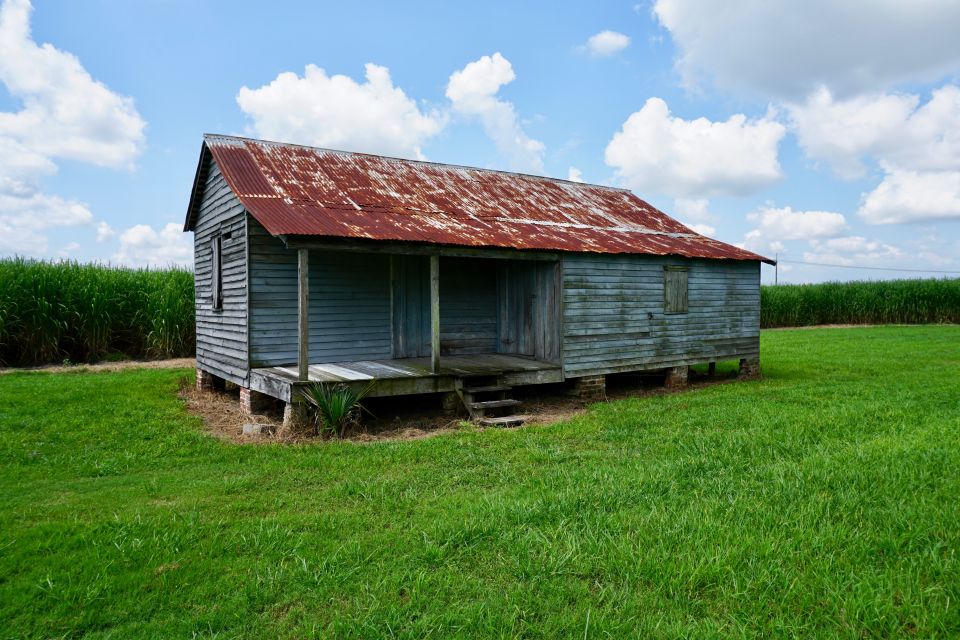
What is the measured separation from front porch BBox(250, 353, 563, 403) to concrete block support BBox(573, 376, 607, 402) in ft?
2.02

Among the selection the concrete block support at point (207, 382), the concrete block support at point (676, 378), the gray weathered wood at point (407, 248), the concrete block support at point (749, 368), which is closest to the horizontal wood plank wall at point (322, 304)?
the gray weathered wood at point (407, 248)

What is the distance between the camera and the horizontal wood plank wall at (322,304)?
34.8ft

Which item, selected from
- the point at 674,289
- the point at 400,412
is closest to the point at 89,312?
the point at 400,412

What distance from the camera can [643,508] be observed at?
5355 mm

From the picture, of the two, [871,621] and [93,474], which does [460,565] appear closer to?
[871,621]

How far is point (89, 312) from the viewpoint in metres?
17.0

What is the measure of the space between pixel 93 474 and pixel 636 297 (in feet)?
31.8

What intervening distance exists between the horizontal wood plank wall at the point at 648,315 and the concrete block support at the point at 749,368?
209 millimetres

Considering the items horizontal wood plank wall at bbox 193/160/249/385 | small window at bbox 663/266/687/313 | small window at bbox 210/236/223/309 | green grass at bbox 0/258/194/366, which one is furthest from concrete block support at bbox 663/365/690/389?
green grass at bbox 0/258/194/366

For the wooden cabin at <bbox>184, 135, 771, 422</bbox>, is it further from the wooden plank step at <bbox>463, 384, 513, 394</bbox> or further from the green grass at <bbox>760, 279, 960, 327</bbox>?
the green grass at <bbox>760, 279, 960, 327</bbox>

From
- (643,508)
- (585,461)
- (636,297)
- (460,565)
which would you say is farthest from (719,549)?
(636,297)

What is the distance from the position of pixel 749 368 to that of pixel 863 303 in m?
23.8

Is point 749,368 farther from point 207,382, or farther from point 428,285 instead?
point 207,382

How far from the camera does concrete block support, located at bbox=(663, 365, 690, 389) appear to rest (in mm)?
13672
